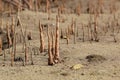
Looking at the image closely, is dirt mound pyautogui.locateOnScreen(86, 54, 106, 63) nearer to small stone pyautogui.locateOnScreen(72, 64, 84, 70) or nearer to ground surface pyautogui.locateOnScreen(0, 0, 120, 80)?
ground surface pyautogui.locateOnScreen(0, 0, 120, 80)

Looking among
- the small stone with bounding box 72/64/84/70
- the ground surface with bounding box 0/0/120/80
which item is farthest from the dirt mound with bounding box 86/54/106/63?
the small stone with bounding box 72/64/84/70

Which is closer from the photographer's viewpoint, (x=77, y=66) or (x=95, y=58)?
(x=77, y=66)

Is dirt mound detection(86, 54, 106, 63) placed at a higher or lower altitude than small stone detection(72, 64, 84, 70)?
higher

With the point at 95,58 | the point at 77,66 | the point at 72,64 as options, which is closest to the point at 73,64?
the point at 72,64

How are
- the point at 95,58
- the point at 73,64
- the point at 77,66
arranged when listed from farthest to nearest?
1. the point at 95,58
2. the point at 73,64
3. the point at 77,66

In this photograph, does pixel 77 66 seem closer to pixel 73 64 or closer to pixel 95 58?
pixel 73 64

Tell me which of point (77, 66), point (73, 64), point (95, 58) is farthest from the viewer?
point (95, 58)

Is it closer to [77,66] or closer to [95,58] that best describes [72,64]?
[77,66]

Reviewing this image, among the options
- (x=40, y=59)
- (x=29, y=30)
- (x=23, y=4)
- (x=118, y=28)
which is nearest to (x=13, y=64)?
(x=40, y=59)

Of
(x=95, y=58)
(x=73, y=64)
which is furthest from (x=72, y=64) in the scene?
(x=95, y=58)

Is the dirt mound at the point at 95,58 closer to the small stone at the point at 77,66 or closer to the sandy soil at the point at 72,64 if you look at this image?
the sandy soil at the point at 72,64

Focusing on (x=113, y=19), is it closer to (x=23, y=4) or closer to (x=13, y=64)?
(x=23, y=4)

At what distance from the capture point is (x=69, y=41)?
4.78 m

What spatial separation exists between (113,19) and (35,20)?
1.41 meters
